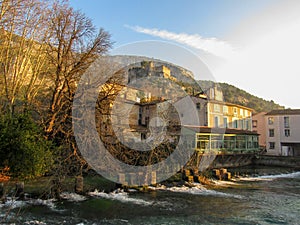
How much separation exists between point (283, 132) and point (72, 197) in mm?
35663

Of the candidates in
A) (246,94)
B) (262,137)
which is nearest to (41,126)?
(262,137)

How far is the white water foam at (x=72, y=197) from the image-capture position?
1242 centimetres

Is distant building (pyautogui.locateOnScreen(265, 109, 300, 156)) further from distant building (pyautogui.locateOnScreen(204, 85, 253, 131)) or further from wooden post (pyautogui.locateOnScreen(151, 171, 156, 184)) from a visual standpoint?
wooden post (pyautogui.locateOnScreen(151, 171, 156, 184))

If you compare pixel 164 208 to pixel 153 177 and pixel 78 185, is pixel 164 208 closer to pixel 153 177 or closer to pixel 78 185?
pixel 153 177

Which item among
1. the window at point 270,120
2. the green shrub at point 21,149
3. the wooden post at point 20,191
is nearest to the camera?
the green shrub at point 21,149

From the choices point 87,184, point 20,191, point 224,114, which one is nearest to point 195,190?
point 87,184

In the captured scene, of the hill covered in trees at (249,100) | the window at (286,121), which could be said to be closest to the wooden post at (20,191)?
the window at (286,121)

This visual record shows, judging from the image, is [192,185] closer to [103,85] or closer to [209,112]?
[103,85]

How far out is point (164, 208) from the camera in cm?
1123

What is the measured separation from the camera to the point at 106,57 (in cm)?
1770

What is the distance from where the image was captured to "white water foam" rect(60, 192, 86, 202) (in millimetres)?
12421

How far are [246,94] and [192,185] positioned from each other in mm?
81580

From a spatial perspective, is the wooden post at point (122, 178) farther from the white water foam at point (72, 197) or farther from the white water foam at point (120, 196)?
the white water foam at point (72, 197)

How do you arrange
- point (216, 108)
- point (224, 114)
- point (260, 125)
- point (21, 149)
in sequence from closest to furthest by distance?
point (21, 149)
point (216, 108)
point (224, 114)
point (260, 125)
